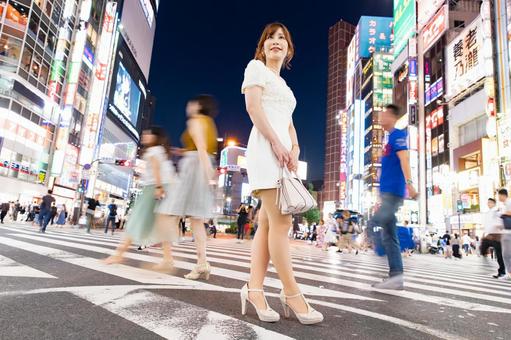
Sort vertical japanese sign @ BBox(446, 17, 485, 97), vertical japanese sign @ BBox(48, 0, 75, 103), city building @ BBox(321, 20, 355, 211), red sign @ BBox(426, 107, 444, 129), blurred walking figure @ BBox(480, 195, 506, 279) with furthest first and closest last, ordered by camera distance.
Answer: city building @ BBox(321, 20, 355, 211) → red sign @ BBox(426, 107, 444, 129) → vertical japanese sign @ BBox(48, 0, 75, 103) → vertical japanese sign @ BBox(446, 17, 485, 97) → blurred walking figure @ BBox(480, 195, 506, 279)

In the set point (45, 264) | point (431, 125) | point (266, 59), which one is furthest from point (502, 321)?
point (431, 125)

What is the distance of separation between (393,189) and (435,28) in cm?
4303

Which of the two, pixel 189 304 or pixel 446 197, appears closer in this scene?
pixel 189 304

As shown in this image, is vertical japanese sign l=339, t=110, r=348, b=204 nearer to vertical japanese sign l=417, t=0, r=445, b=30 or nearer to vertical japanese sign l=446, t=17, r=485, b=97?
vertical japanese sign l=417, t=0, r=445, b=30

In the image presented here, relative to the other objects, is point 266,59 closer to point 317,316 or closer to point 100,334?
point 317,316

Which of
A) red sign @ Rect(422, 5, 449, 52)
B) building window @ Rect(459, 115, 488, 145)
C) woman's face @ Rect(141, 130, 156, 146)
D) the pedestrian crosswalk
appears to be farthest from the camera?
red sign @ Rect(422, 5, 449, 52)

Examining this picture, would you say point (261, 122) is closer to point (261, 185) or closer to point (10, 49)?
point (261, 185)

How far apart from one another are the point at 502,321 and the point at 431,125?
3955 centimetres

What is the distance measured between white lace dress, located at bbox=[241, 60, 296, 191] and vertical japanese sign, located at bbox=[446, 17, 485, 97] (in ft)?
103

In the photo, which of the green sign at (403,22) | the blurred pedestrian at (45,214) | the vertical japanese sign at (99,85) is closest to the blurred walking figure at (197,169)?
the blurred pedestrian at (45,214)

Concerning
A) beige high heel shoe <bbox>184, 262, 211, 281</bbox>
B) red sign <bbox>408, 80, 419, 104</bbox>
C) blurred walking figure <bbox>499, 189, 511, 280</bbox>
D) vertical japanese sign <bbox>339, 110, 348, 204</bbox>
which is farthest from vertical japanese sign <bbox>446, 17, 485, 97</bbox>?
vertical japanese sign <bbox>339, 110, 348, 204</bbox>

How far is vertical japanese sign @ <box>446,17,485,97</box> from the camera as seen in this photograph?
2814cm

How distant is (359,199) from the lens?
197 feet

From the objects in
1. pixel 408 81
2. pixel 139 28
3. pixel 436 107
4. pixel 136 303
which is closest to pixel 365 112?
pixel 408 81
